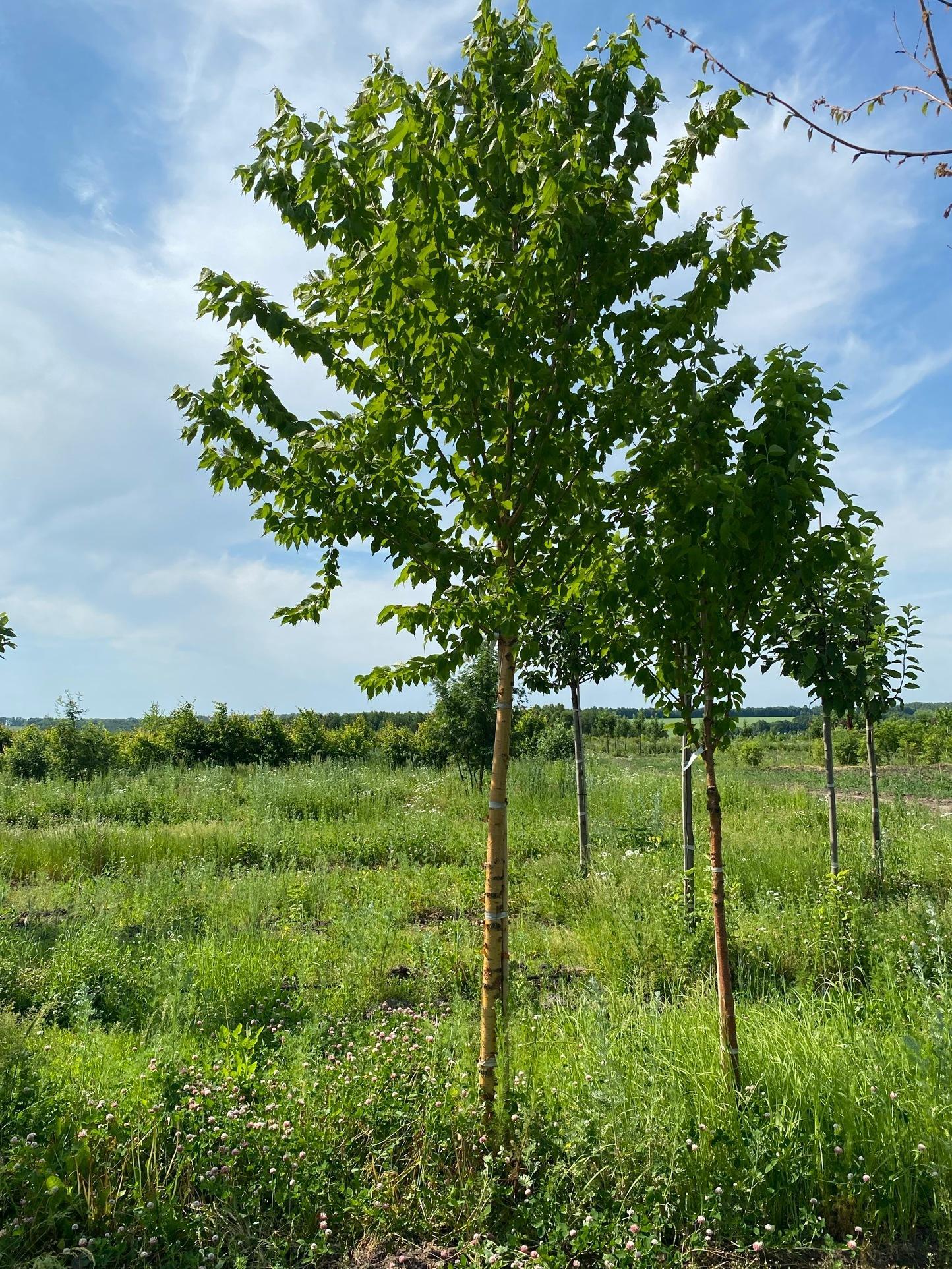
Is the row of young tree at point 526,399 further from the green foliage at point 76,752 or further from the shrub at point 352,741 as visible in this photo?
the shrub at point 352,741

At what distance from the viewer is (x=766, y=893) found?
7477mm

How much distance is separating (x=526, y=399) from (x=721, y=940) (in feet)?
8.90

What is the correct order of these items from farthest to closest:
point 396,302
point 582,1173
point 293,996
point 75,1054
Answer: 1. point 293,996
2. point 75,1054
3. point 582,1173
4. point 396,302

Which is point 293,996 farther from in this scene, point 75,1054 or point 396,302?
point 396,302

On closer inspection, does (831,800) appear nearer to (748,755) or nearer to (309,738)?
(309,738)

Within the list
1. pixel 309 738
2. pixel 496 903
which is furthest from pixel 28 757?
pixel 496 903

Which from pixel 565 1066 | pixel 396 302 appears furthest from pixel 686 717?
pixel 396 302

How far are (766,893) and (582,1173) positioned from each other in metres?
5.05

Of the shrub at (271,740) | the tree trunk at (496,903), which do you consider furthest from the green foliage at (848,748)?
the tree trunk at (496,903)

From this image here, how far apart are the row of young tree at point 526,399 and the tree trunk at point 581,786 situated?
5.26m

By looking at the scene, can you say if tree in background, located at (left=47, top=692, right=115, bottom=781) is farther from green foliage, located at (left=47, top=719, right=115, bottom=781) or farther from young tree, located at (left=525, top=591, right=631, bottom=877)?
young tree, located at (left=525, top=591, right=631, bottom=877)

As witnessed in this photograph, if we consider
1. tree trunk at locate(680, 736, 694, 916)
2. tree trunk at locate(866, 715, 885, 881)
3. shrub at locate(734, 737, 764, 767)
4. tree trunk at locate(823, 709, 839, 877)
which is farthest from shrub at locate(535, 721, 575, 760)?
shrub at locate(734, 737, 764, 767)

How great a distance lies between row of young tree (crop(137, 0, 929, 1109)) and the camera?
3.05m

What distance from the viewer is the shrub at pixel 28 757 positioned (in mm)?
19031
